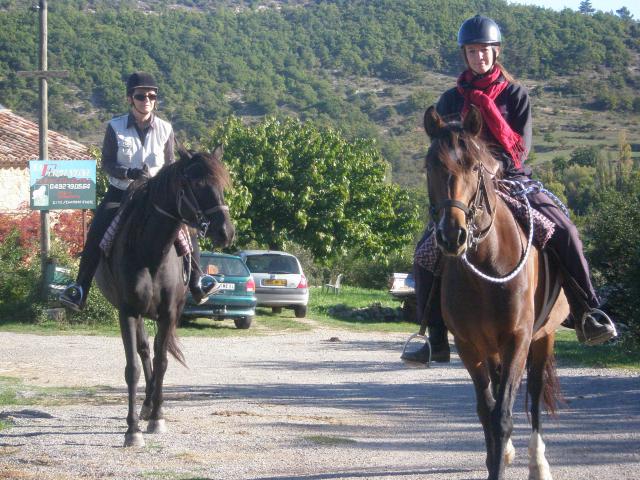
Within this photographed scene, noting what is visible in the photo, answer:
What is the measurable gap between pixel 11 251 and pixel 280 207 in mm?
19021

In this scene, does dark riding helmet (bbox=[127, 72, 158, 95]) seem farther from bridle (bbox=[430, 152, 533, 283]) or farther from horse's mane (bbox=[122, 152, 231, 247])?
bridle (bbox=[430, 152, 533, 283])

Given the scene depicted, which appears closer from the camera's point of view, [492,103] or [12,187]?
[492,103]

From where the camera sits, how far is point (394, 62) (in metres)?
114

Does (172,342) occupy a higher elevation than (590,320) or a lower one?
lower

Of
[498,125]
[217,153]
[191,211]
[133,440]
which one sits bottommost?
[133,440]

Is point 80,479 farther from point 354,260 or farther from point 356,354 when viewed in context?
point 354,260

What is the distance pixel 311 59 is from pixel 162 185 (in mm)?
109062

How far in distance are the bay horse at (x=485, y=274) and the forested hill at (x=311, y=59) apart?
78881 millimetres

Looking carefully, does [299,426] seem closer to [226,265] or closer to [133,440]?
[133,440]

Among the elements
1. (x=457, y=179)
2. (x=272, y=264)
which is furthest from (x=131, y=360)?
(x=272, y=264)

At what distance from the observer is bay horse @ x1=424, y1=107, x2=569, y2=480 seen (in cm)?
575

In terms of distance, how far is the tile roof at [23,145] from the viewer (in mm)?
36438

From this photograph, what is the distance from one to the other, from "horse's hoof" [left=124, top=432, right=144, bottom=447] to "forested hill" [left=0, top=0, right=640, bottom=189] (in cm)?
7665

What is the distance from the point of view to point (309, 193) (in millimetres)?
42688
